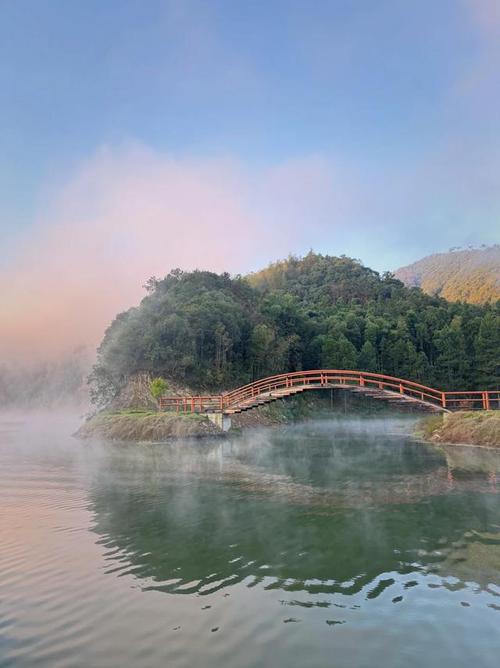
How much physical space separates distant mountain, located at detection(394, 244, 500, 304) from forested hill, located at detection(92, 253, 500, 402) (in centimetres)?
1921

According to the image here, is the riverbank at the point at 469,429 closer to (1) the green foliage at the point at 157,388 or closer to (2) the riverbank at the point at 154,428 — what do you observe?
(2) the riverbank at the point at 154,428

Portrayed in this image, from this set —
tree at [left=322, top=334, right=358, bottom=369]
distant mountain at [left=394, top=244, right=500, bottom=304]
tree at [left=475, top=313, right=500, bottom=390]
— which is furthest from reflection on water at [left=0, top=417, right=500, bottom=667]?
distant mountain at [left=394, top=244, right=500, bottom=304]

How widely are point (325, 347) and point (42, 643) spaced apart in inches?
2330

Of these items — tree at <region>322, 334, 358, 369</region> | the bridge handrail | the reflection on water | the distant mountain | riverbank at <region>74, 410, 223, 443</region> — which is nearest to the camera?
the reflection on water

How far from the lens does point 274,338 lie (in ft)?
196

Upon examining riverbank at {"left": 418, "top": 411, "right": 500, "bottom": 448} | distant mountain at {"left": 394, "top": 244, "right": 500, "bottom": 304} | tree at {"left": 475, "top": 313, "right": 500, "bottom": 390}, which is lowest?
riverbank at {"left": 418, "top": 411, "right": 500, "bottom": 448}

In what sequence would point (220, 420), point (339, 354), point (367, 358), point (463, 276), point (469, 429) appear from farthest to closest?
point (463, 276)
point (367, 358)
point (339, 354)
point (220, 420)
point (469, 429)

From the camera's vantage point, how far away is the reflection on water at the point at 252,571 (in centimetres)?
556

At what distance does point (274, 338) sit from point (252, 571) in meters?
51.8

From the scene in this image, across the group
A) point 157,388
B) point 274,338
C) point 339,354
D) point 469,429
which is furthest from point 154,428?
point 339,354

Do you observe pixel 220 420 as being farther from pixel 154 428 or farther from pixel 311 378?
pixel 311 378

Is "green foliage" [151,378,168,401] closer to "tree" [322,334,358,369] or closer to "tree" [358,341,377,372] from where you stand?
"tree" [322,334,358,369]

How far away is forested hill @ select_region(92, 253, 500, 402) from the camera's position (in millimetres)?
49000

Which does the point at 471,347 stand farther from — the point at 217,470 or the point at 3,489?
the point at 3,489
